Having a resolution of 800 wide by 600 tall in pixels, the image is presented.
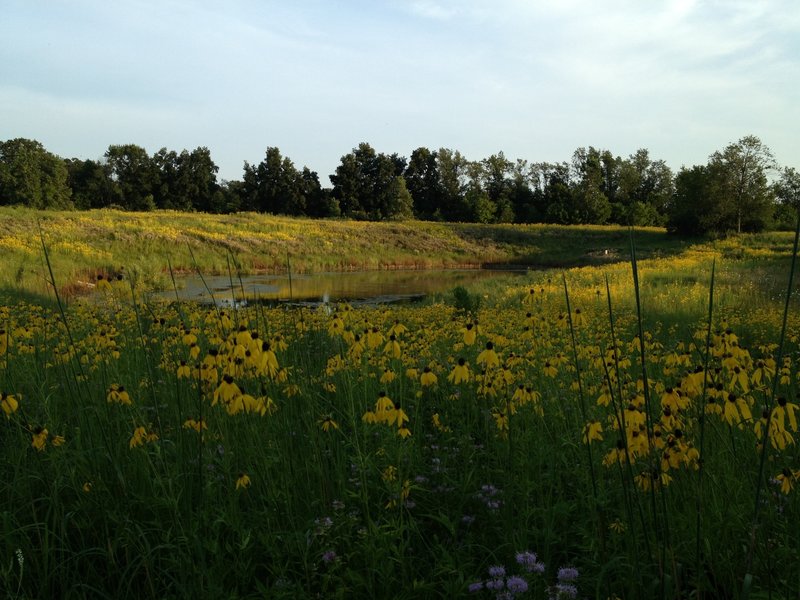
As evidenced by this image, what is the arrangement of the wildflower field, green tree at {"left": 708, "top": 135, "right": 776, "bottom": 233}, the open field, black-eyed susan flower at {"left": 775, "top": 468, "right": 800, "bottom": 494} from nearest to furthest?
the wildflower field
black-eyed susan flower at {"left": 775, "top": 468, "right": 800, "bottom": 494}
the open field
green tree at {"left": 708, "top": 135, "right": 776, "bottom": 233}

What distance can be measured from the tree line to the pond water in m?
35.8

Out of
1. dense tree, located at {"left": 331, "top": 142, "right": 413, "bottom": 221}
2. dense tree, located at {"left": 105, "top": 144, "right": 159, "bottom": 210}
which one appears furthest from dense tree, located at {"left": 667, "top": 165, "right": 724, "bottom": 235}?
dense tree, located at {"left": 105, "top": 144, "right": 159, "bottom": 210}

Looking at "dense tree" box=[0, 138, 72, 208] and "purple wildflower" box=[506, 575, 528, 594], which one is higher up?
"dense tree" box=[0, 138, 72, 208]

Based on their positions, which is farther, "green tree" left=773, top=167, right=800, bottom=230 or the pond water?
"green tree" left=773, top=167, right=800, bottom=230

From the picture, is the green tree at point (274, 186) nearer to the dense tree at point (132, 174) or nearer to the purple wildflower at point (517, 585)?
the dense tree at point (132, 174)

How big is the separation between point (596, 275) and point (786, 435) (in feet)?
53.7

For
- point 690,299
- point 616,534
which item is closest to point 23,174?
point 690,299

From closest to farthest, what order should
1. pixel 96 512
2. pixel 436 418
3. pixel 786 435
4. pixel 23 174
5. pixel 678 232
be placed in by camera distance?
1. pixel 786 435
2. pixel 96 512
3. pixel 436 418
4. pixel 678 232
5. pixel 23 174

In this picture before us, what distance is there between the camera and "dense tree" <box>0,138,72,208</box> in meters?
52.9

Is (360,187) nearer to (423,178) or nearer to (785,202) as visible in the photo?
(423,178)

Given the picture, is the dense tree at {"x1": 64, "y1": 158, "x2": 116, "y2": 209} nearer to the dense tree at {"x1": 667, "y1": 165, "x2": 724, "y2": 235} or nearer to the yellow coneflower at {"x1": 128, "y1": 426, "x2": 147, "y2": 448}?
the dense tree at {"x1": 667, "y1": 165, "x2": 724, "y2": 235}

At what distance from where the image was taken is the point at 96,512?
2586mm

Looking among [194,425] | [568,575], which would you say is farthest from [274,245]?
[568,575]

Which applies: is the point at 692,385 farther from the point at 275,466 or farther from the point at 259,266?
the point at 259,266
